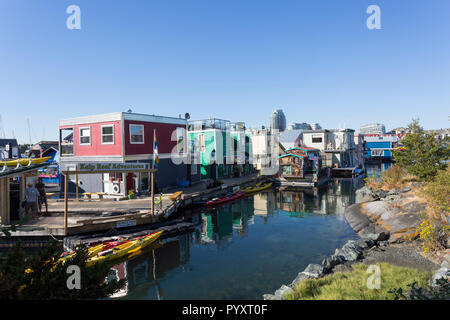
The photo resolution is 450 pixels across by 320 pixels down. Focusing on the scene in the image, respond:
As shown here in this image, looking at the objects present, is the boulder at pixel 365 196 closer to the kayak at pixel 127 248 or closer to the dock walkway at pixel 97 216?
the dock walkway at pixel 97 216

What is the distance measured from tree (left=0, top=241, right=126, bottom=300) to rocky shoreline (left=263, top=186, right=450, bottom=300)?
23.4 feet

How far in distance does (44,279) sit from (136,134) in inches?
889

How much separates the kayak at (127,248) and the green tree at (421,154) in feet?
71.1

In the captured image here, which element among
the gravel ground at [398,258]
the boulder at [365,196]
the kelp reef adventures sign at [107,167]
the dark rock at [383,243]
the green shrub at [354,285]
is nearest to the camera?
the green shrub at [354,285]

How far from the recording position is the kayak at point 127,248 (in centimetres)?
1457

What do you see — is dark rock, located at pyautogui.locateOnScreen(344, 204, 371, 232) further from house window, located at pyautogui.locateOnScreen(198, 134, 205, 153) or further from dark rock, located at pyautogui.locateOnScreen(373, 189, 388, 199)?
house window, located at pyautogui.locateOnScreen(198, 134, 205, 153)

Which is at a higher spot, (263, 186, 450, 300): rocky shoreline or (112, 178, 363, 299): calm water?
(263, 186, 450, 300): rocky shoreline

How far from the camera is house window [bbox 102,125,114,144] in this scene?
25.9m

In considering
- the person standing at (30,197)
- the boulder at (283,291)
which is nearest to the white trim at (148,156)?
the person standing at (30,197)

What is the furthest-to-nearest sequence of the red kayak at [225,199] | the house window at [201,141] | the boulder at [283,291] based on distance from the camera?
the house window at [201,141] < the red kayak at [225,199] < the boulder at [283,291]

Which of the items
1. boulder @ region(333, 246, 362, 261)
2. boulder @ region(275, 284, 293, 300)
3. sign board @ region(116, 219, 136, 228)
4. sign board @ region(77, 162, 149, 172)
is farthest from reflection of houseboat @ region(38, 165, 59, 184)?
boulder @ region(333, 246, 362, 261)
